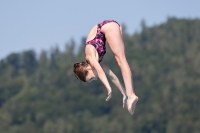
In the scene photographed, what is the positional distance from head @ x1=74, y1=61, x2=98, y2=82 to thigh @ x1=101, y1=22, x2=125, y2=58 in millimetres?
603

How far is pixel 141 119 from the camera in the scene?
388 ft

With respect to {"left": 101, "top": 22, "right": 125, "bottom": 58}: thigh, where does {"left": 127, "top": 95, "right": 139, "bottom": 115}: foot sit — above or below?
below

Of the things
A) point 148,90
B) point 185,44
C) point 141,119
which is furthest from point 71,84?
point 185,44

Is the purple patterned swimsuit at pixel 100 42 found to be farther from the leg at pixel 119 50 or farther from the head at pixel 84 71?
the head at pixel 84 71

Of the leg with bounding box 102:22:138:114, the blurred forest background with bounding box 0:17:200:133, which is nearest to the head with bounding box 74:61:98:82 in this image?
the leg with bounding box 102:22:138:114

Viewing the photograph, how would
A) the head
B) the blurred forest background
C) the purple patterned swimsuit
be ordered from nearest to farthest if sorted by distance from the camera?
the head < the purple patterned swimsuit < the blurred forest background

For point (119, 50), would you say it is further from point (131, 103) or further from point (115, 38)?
point (131, 103)

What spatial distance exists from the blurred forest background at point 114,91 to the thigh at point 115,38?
88902 millimetres

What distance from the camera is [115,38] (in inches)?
655

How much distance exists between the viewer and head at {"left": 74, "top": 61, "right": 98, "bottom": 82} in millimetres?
16500

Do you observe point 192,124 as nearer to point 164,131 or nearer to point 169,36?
point 164,131

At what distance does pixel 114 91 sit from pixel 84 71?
359 ft

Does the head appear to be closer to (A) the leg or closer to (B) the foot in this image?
(A) the leg

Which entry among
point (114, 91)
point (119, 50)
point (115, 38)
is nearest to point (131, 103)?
point (119, 50)
